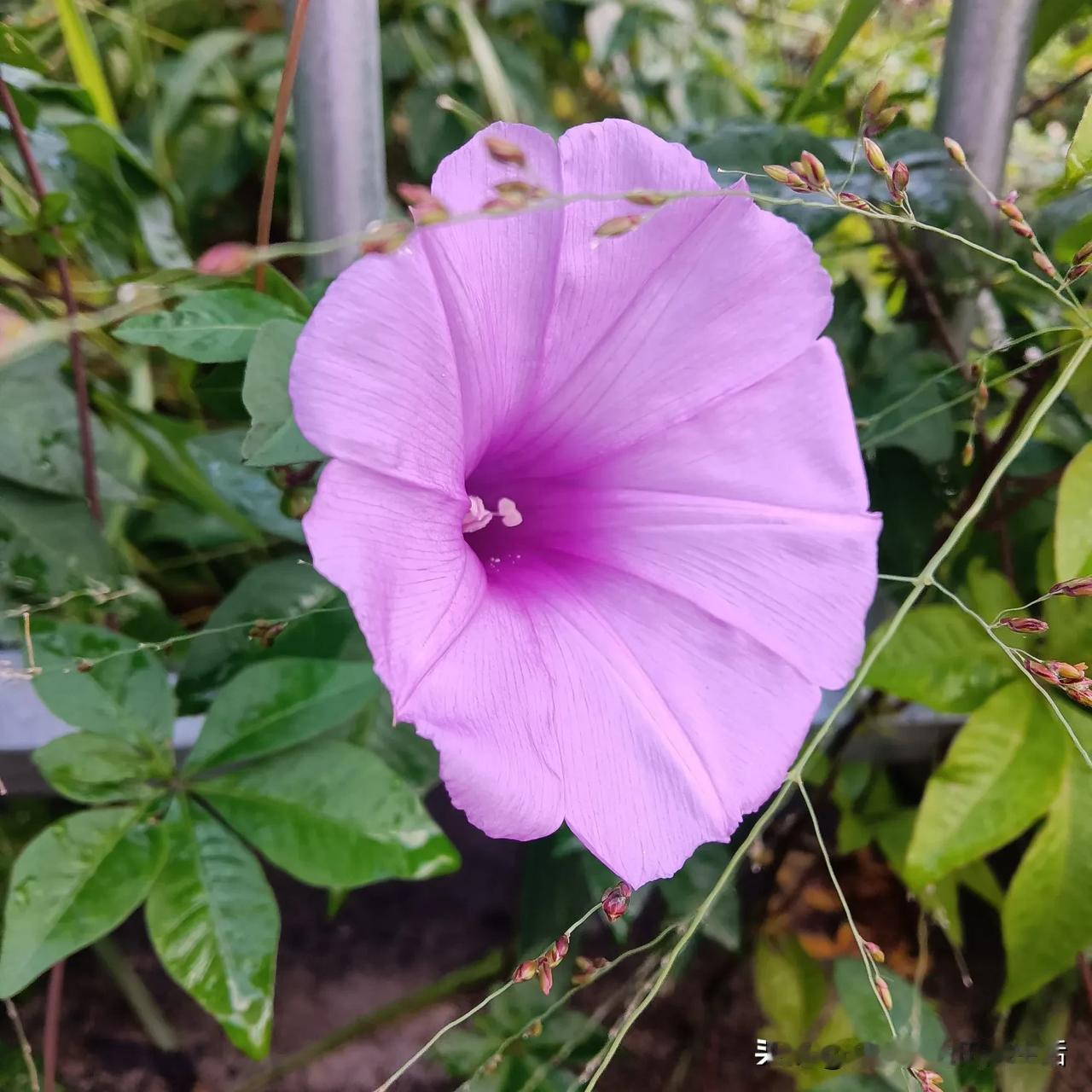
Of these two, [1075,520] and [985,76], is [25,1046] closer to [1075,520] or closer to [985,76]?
[1075,520]

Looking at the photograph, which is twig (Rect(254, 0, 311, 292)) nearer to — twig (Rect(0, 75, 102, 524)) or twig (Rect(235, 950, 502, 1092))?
twig (Rect(0, 75, 102, 524))

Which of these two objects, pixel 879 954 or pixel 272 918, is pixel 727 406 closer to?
pixel 879 954

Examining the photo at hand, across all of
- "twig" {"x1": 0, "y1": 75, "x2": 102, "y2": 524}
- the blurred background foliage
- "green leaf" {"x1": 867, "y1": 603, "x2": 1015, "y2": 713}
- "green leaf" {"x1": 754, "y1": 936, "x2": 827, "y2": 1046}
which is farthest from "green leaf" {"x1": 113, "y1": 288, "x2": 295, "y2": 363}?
"green leaf" {"x1": 754, "y1": 936, "x2": 827, "y2": 1046}

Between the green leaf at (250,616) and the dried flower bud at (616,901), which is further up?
the dried flower bud at (616,901)

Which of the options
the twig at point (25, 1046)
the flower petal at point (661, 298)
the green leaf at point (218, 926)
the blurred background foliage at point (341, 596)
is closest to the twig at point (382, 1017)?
the blurred background foliage at point (341, 596)

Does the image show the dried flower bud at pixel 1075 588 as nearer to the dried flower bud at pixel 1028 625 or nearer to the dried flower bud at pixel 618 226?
the dried flower bud at pixel 1028 625

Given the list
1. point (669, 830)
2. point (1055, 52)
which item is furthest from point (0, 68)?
point (1055, 52)

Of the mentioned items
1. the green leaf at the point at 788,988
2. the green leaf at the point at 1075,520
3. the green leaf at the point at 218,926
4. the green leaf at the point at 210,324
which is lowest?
the green leaf at the point at 788,988
